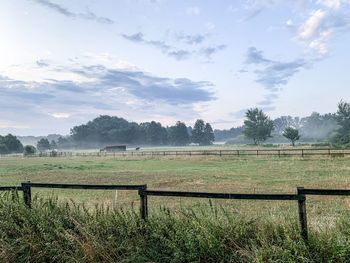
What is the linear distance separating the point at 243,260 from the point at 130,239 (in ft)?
6.32

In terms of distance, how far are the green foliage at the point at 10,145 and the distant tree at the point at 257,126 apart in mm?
103028

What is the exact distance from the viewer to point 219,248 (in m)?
5.76

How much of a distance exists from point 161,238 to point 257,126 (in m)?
145

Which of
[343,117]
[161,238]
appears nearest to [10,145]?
[343,117]

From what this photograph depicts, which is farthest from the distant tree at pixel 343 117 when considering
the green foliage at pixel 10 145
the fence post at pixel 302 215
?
the green foliage at pixel 10 145

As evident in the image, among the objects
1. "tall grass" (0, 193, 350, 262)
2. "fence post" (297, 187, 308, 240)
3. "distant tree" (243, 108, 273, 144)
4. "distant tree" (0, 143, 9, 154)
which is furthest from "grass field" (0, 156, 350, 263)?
"distant tree" (0, 143, 9, 154)

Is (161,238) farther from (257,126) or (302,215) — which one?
(257,126)

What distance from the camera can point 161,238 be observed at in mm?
6160

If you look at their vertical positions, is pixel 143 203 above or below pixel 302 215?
above

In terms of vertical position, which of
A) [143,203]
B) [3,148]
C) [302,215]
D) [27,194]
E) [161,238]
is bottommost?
[161,238]

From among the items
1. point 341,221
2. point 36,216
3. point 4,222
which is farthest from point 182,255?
point 4,222

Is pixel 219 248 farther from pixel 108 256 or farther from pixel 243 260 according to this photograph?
pixel 108 256

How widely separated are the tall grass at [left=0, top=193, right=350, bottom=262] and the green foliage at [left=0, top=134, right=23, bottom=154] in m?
178

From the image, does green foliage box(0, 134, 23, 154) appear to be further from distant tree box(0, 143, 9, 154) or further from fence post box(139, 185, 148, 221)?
fence post box(139, 185, 148, 221)
